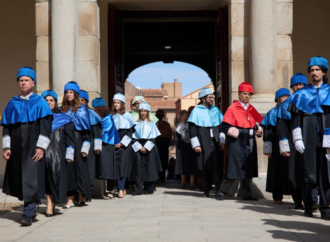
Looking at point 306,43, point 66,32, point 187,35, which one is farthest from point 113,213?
point 187,35

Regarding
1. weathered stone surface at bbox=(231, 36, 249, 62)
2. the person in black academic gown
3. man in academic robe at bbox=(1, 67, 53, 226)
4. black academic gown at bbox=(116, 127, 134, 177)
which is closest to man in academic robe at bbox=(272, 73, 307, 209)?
the person in black academic gown

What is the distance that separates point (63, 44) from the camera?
8.62 m

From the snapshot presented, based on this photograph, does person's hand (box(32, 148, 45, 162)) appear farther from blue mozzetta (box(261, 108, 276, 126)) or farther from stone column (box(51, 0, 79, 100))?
blue mozzetta (box(261, 108, 276, 126))

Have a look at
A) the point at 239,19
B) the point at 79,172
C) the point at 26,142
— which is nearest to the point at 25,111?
the point at 26,142

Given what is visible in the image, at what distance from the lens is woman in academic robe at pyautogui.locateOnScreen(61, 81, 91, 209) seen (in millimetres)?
6969

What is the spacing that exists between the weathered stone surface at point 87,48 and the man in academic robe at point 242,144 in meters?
2.75

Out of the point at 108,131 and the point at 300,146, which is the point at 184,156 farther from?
the point at 300,146

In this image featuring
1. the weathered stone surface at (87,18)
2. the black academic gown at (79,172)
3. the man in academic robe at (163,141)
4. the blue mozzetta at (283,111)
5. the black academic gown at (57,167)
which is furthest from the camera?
the man in academic robe at (163,141)

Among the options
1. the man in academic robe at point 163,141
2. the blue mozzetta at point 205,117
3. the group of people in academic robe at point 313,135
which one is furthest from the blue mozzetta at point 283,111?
the man in academic robe at point 163,141

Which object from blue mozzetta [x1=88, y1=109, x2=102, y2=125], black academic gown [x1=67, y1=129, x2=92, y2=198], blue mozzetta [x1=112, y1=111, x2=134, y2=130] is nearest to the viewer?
black academic gown [x1=67, y1=129, x2=92, y2=198]

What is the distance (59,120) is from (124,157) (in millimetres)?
2254

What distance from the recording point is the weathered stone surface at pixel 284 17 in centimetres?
884

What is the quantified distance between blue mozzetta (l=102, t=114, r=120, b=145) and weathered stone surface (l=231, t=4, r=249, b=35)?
8.71ft

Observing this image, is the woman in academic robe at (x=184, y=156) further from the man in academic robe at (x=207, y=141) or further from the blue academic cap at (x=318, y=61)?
the blue academic cap at (x=318, y=61)
